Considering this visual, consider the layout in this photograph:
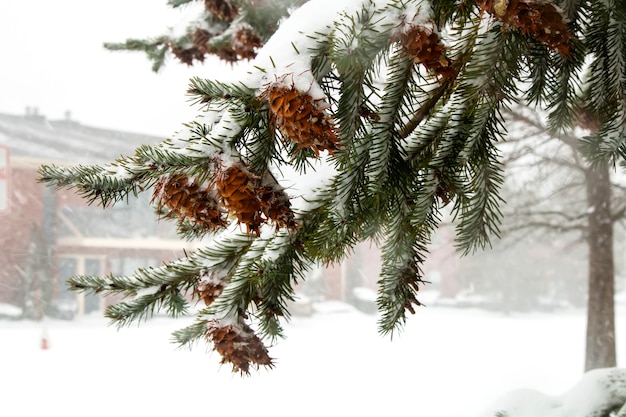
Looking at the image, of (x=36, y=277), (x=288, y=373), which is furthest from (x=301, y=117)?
(x=36, y=277)

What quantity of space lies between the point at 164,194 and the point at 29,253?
2516 millimetres

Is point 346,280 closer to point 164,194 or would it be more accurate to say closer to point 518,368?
point 518,368

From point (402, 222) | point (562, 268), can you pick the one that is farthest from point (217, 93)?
point (562, 268)

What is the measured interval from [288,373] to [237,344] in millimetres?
1883

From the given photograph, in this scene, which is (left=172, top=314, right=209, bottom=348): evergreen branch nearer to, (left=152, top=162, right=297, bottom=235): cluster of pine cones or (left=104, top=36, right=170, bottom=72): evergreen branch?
(left=152, top=162, right=297, bottom=235): cluster of pine cones

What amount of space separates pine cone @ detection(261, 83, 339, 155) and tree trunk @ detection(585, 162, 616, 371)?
2.01 metres

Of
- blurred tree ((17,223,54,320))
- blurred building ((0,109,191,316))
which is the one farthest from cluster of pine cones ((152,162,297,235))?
blurred tree ((17,223,54,320))

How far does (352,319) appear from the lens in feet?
11.3

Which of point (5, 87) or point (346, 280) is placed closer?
point (5, 87)

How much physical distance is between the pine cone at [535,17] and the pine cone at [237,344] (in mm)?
296

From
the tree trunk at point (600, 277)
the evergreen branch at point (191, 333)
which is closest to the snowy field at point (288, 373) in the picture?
the tree trunk at point (600, 277)

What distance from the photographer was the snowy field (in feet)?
6.10

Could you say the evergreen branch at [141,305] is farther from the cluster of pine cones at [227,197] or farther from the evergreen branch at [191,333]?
the cluster of pine cones at [227,197]

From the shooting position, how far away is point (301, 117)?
341mm
